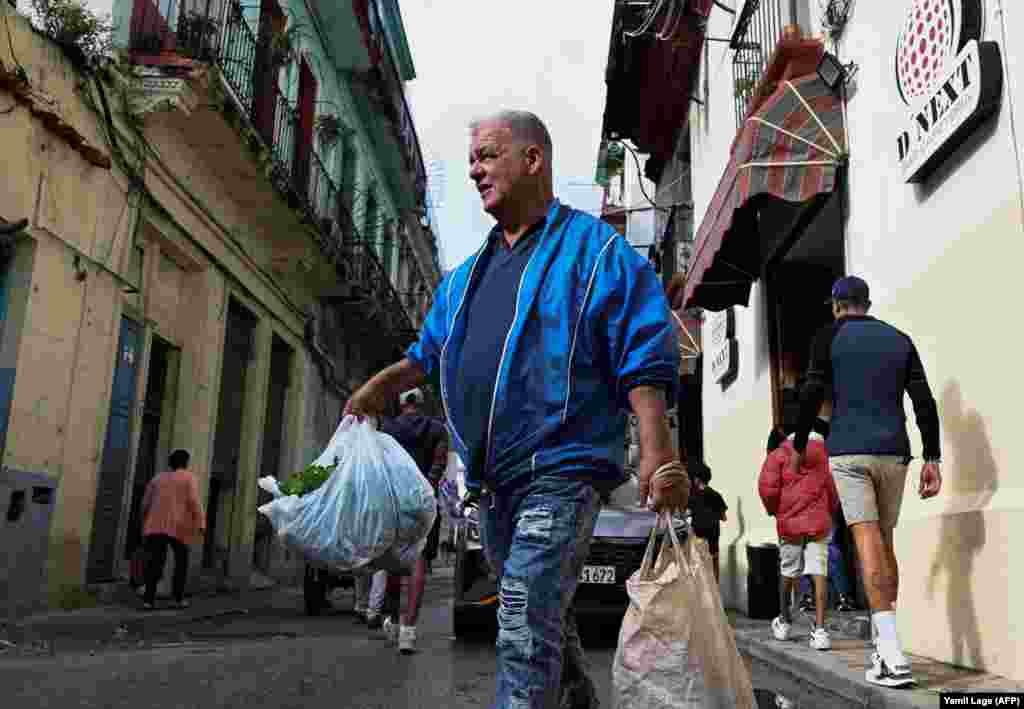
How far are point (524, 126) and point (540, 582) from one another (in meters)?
1.27

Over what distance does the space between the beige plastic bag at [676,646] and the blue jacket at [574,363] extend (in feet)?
1.07

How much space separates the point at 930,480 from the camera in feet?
15.0

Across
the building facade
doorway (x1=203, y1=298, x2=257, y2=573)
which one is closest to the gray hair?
the building facade

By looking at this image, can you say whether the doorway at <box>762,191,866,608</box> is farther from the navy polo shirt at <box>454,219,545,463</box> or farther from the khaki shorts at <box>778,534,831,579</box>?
the navy polo shirt at <box>454,219,545,463</box>

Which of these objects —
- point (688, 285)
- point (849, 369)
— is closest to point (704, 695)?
point (849, 369)

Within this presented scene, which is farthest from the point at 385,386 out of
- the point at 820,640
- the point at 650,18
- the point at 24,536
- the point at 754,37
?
the point at 650,18

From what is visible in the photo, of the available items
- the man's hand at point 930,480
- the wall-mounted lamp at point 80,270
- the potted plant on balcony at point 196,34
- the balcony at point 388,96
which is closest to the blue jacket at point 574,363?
the man's hand at point 930,480

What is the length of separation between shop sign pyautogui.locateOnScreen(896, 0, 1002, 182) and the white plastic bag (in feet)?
11.1

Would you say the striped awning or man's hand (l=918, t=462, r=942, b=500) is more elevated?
the striped awning

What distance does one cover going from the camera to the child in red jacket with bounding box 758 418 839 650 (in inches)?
252

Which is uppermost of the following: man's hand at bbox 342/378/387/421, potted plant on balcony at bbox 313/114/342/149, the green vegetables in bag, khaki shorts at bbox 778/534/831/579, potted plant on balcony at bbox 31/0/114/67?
potted plant on balcony at bbox 313/114/342/149

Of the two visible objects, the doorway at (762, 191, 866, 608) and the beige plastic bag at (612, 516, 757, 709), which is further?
the doorway at (762, 191, 866, 608)

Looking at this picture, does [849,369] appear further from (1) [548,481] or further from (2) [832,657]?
(1) [548,481]

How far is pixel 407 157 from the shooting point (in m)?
22.9
